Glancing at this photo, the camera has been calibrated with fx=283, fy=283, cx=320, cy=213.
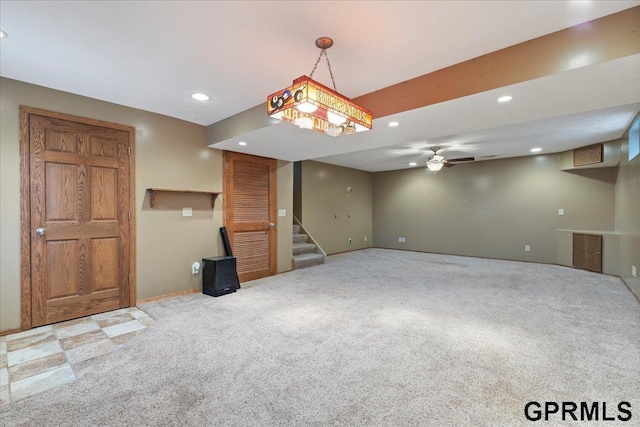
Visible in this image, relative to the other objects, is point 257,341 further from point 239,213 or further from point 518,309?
point 518,309

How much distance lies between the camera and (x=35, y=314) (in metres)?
2.96

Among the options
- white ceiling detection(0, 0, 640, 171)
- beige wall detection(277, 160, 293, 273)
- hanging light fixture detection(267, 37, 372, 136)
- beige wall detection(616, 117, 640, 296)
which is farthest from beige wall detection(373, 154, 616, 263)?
hanging light fixture detection(267, 37, 372, 136)

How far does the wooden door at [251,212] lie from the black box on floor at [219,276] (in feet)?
1.77

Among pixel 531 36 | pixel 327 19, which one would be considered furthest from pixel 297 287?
pixel 531 36

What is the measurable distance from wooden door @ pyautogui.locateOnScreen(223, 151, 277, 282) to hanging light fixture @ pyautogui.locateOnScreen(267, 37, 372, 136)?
8.65ft

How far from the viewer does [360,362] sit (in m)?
2.24

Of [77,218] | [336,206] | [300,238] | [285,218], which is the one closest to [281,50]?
[77,218]

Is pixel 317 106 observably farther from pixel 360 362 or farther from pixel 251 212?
pixel 251 212

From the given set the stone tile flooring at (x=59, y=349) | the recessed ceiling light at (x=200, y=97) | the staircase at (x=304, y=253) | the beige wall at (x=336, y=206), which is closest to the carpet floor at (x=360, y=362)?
the stone tile flooring at (x=59, y=349)

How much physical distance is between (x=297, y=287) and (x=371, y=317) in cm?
162

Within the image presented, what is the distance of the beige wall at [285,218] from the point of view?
18.4 feet
